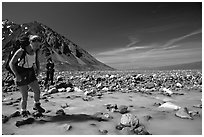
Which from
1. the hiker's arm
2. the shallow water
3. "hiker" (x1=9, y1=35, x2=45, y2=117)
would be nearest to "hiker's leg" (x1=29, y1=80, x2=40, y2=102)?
"hiker" (x1=9, y1=35, x2=45, y2=117)

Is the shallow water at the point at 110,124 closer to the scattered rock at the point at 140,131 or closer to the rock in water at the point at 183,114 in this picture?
the rock in water at the point at 183,114

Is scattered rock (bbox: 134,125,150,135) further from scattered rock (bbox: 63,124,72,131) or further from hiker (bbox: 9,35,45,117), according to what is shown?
hiker (bbox: 9,35,45,117)

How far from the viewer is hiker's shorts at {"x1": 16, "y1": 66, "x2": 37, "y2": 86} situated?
4.93 metres

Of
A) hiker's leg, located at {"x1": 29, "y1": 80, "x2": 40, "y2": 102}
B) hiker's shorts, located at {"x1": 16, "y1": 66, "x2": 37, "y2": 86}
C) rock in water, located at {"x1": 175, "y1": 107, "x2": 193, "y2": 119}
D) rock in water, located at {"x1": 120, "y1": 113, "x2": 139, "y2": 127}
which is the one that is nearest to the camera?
rock in water, located at {"x1": 120, "y1": 113, "x2": 139, "y2": 127}

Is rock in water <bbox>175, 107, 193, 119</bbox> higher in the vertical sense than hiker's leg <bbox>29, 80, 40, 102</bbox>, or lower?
lower

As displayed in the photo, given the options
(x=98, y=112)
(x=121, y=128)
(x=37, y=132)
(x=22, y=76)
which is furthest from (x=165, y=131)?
(x=22, y=76)

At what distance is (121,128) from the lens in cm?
445

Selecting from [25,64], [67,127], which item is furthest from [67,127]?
[25,64]

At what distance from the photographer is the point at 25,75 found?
5.02 meters

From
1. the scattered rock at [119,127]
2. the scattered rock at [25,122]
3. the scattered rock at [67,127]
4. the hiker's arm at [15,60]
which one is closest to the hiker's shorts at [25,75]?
the hiker's arm at [15,60]

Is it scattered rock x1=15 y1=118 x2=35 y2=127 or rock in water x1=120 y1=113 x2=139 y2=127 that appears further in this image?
scattered rock x1=15 y1=118 x2=35 y2=127

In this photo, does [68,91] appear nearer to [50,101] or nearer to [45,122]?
[50,101]

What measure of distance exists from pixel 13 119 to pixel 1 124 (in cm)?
49

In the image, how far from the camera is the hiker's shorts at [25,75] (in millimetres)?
4934
